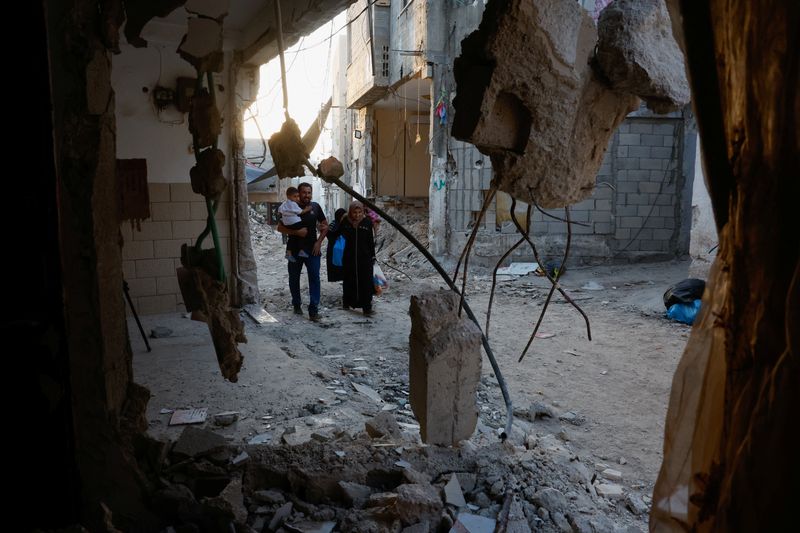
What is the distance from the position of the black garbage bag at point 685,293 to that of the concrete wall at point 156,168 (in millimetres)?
5709

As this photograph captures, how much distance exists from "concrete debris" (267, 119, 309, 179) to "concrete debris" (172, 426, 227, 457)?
51.3 inches

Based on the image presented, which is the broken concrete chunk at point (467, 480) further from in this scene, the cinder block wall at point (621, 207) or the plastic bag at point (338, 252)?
the cinder block wall at point (621, 207)

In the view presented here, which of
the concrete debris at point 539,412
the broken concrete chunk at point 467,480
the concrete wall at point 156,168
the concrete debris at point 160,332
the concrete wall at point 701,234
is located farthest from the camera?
the concrete wall at point 701,234

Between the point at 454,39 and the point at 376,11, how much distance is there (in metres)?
2.59

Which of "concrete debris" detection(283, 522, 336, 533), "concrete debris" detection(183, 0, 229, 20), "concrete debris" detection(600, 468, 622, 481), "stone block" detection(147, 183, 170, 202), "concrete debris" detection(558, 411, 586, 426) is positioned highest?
"concrete debris" detection(183, 0, 229, 20)

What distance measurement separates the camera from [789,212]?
908 mm

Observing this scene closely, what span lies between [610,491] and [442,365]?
3.77ft

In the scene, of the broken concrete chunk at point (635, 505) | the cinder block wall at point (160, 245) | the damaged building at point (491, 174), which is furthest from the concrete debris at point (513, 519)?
the damaged building at point (491, 174)

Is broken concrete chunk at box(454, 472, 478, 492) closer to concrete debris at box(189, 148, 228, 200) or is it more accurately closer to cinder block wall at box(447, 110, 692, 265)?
concrete debris at box(189, 148, 228, 200)

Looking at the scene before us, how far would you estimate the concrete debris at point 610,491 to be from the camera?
2764 millimetres

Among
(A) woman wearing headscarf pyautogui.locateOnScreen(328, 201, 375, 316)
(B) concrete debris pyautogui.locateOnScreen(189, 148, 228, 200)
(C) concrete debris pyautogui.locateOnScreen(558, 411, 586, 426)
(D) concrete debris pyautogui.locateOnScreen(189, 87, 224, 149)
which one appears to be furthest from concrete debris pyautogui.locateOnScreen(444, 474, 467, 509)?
(A) woman wearing headscarf pyautogui.locateOnScreen(328, 201, 375, 316)

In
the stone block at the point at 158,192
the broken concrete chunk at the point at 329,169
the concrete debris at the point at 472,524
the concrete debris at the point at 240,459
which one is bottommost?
the concrete debris at the point at 472,524

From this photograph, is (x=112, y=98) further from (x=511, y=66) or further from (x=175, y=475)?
(x=175, y=475)

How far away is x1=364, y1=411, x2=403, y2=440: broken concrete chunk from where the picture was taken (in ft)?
9.77
